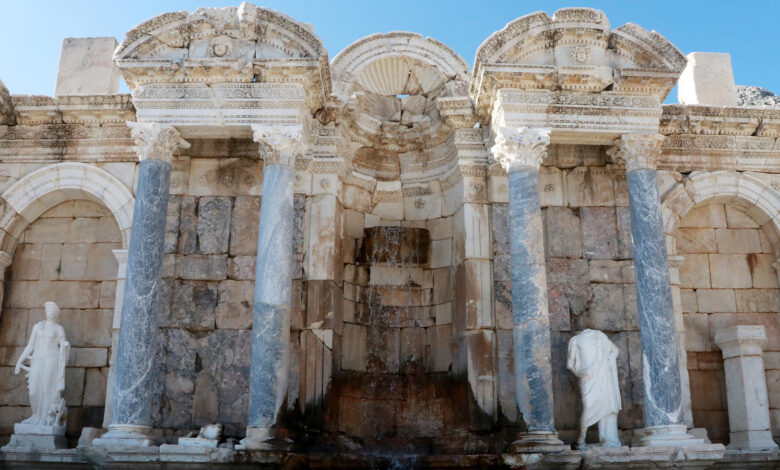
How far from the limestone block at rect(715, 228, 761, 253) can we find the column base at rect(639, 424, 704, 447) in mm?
3744

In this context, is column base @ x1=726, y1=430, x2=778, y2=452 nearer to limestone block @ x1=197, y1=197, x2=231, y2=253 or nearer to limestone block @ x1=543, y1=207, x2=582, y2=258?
limestone block @ x1=543, y1=207, x2=582, y2=258

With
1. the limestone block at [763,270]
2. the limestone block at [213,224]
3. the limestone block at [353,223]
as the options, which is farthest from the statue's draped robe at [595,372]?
the limestone block at [213,224]

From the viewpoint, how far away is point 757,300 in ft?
39.3

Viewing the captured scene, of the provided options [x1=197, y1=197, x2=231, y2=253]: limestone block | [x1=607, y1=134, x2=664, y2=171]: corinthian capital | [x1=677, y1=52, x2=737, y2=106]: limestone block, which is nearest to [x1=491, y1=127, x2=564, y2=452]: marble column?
[x1=607, y1=134, x2=664, y2=171]: corinthian capital

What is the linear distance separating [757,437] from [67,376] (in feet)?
32.4

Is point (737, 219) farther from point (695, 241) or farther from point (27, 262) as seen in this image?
point (27, 262)

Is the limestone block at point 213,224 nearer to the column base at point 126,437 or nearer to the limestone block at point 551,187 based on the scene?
the column base at point 126,437

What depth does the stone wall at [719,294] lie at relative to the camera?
1155cm

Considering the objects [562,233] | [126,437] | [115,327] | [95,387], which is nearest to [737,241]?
[562,233]

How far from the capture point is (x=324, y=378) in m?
10.7

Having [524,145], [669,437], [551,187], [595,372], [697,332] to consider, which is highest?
[524,145]

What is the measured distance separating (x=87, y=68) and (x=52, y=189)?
78.9 inches

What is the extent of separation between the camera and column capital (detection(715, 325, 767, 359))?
11266mm

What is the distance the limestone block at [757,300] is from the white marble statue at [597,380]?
2987mm
